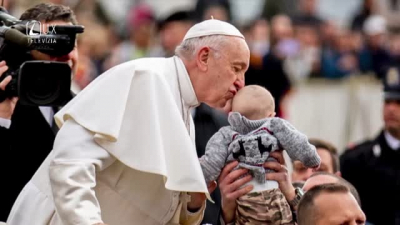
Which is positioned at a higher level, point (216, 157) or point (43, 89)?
point (43, 89)

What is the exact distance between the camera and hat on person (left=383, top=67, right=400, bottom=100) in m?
12.3

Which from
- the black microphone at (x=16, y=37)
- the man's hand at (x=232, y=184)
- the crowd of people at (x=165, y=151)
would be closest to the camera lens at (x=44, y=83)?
the crowd of people at (x=165, y=151)

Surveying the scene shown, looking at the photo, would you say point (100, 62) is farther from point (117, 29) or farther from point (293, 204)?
point (293, 204)

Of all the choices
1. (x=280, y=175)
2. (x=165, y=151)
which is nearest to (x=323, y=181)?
(x=280, y=175)

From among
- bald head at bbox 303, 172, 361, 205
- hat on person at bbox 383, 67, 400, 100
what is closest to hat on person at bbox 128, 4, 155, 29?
hat on person at bbox 383, 67, 400, 100

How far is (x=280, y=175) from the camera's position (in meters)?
7.71

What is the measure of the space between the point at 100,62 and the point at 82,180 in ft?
31.6

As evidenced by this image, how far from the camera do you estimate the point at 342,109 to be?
17.4 m

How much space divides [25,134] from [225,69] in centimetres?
177

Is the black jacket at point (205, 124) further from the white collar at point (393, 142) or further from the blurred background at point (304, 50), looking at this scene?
the blurred background at point (304, 50)

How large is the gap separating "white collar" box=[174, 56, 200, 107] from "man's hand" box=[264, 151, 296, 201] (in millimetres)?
528

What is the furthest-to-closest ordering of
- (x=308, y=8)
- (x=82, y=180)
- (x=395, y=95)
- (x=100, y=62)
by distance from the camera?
(x=308, y=8)
(x=100, y=62)
(x=395, y=95)
(x=82, y=180)

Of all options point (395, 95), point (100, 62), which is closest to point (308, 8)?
point (100, 62)

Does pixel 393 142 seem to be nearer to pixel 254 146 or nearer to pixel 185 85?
pixel 254 146
